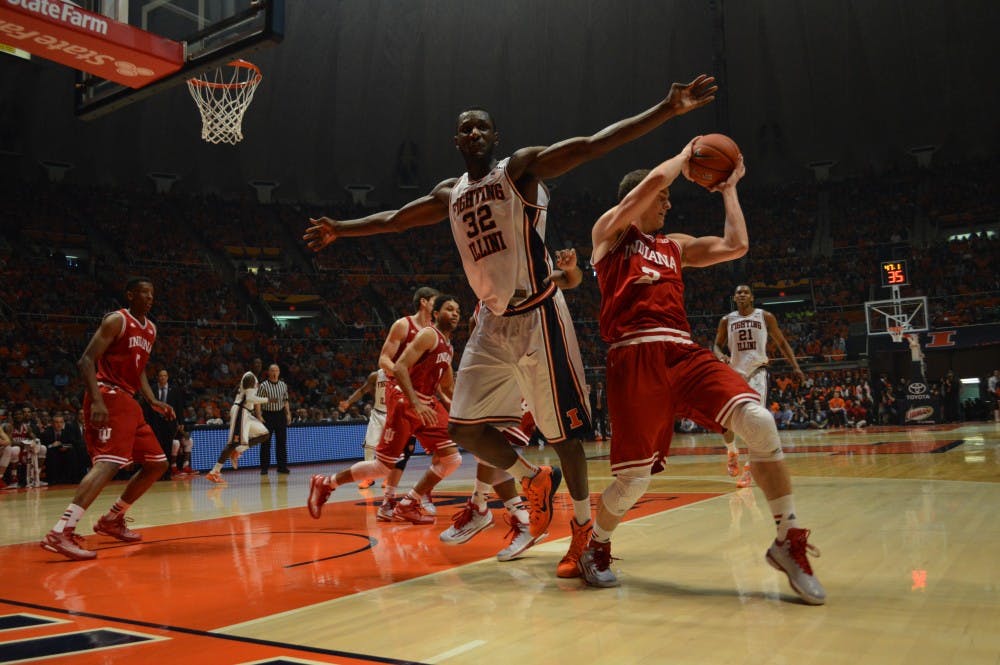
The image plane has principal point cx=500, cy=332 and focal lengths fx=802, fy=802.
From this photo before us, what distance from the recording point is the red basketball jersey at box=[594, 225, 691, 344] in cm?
376

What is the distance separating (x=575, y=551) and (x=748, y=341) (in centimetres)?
558

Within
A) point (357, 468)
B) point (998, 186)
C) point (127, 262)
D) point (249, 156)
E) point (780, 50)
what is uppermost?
point (780, 50)

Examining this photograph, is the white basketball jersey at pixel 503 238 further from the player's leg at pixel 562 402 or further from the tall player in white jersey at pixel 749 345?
the tall player in white jersey at pixel 749 345

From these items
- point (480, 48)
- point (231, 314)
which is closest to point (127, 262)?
point (231, 314)

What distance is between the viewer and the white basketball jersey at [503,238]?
418cm

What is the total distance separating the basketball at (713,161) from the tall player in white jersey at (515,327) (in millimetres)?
553

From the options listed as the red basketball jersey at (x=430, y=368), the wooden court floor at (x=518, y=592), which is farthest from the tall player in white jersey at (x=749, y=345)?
the red basketball jersey at (x=430, y=368)

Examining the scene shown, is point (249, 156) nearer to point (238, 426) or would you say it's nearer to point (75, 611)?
point (238, 426)

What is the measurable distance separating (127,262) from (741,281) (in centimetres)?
2222

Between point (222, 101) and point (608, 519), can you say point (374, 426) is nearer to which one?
point (222, 101)

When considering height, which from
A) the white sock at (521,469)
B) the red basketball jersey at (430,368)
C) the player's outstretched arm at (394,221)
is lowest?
the white sock at (521,469)

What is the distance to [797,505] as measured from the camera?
6.39 meters

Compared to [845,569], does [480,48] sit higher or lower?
higher

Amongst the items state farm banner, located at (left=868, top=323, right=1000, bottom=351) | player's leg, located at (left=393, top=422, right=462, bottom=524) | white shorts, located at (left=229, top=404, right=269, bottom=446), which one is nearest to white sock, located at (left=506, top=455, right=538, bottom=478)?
player's leg, located at (left=393, top=422, right=462, bottom=524)
